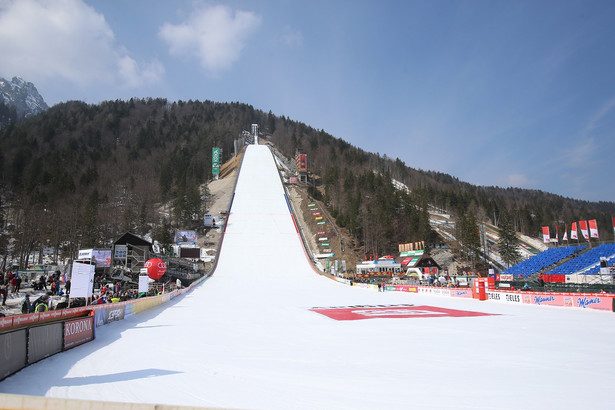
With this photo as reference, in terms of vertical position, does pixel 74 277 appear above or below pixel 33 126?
below

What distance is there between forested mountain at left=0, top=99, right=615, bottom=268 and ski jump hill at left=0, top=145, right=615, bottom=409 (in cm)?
3297

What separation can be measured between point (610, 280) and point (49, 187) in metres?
68.9

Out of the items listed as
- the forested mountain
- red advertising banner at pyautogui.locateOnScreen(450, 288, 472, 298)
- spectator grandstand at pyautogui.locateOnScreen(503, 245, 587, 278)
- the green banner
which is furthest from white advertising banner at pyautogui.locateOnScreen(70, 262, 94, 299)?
the green banner

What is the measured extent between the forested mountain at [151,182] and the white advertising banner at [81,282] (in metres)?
29.1

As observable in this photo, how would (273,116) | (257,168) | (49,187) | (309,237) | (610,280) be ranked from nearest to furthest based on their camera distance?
(610,280) → (309,237) → (49,187) → (257,168) → (273,116)

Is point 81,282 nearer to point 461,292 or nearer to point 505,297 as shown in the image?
point 505,297

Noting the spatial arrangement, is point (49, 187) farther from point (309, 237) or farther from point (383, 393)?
point (383, 393)

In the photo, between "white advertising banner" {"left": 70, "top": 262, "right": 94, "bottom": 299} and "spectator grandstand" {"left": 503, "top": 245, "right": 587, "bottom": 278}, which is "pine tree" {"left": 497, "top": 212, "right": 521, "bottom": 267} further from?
"white advertising banner" {"left": 70, "top": 262, "right": 94, "bottom": 299}

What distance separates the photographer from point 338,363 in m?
5.71

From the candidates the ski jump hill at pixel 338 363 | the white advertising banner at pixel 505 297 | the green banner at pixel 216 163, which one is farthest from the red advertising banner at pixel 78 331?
the green banner at pixel 216 163

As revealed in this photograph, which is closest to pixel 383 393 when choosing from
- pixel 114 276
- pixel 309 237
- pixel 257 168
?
pixel 114 276

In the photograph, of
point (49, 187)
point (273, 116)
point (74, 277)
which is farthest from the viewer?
point (273, 116)

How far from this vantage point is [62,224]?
39.3 m

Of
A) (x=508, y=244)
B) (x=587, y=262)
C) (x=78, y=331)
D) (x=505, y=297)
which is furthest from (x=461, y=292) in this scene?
(x=508, y=244)
